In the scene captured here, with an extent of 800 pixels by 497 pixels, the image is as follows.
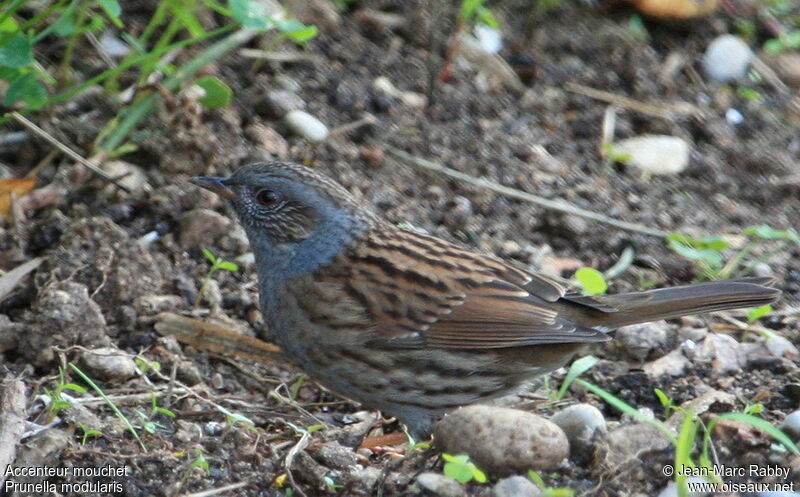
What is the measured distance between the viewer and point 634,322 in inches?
194

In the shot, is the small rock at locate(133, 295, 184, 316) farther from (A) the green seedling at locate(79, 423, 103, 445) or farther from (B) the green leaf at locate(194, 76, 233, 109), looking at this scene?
(B) the green leaf at locate(194, 76, 233, 109)

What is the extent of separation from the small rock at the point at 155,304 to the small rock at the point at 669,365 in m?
2.05

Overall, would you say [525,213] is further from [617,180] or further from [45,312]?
[45,312]

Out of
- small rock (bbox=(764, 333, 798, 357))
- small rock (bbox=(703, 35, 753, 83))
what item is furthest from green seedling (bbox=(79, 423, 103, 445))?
small rock (bbox=(703, 35, 753, 83))

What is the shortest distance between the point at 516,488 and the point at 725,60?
457cm

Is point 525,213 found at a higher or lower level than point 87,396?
higher

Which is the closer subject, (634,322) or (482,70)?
(634,322)

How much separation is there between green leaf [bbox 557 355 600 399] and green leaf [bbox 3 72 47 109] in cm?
256

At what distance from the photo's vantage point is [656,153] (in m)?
6.83

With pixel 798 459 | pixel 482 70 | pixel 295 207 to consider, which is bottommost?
pixel 798 459

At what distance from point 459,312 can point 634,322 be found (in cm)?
73

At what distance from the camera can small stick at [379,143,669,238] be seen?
6.14m

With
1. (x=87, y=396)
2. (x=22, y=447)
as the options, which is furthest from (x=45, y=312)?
(x=22, y=447)

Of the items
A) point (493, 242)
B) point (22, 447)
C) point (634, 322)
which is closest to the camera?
point (22, 447)
